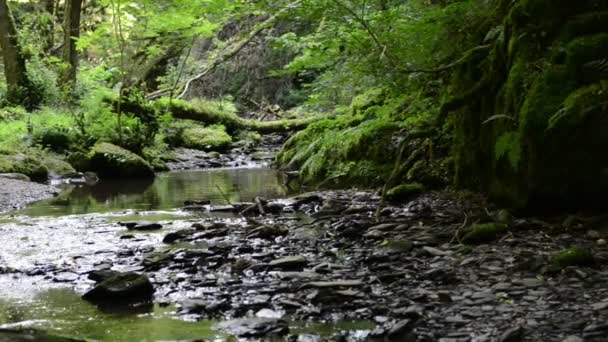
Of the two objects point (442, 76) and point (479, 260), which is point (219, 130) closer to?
point (442, 76)

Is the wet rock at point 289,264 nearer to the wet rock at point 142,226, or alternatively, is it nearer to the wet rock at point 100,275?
the wet rock at point 100,275

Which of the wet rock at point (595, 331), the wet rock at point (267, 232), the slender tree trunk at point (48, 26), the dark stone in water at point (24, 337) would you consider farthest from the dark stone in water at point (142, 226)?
the slender tree trunk at point (48, 26)

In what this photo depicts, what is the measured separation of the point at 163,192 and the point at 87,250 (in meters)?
5.13

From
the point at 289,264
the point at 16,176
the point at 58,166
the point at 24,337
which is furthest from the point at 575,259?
the point at 58,166

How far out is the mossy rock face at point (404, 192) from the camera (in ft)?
24.1

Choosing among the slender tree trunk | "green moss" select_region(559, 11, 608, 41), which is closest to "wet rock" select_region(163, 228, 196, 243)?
"green moss" select_region(559, 11, 608, 41)

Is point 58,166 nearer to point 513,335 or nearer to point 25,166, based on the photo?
point 25,166

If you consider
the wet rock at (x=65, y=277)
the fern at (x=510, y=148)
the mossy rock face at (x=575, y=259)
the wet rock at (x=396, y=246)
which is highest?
the fern at (x=510, y=148)

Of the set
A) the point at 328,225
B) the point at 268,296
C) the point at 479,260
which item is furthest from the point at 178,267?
the point at 479,260

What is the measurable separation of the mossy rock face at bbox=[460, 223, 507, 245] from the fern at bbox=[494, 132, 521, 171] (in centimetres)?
68

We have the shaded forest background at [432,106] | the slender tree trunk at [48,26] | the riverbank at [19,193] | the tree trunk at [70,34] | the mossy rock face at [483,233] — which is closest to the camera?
the mossy rock face at [483,233]

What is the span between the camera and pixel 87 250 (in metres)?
5.59

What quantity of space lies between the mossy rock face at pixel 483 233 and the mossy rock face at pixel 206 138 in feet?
49.7

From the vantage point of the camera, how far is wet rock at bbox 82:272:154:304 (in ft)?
12.8
